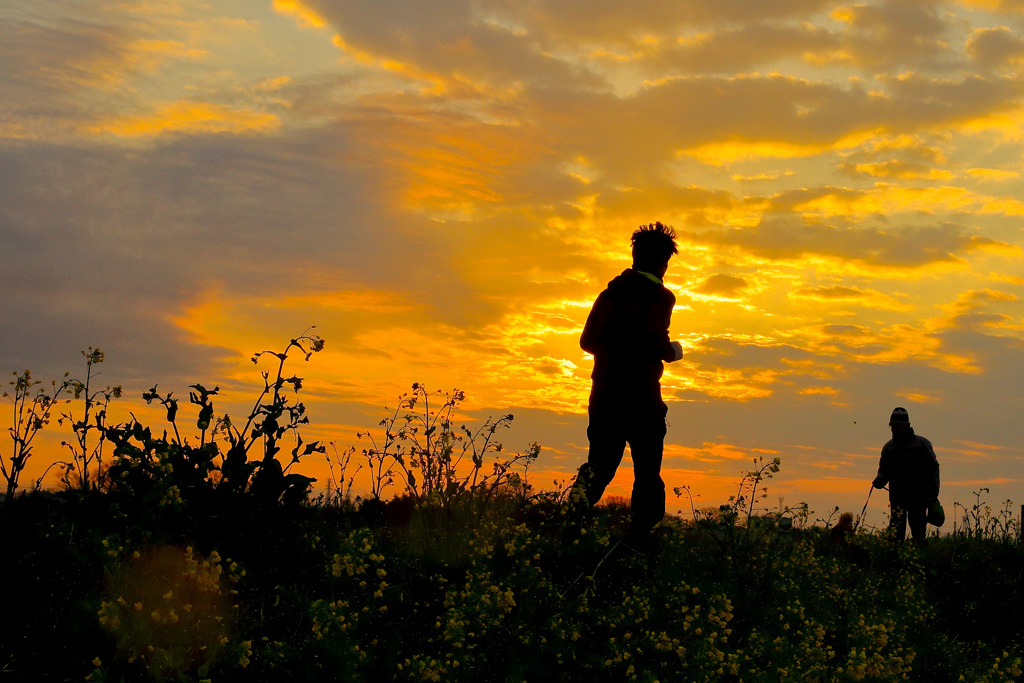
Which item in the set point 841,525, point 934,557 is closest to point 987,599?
point 934,557

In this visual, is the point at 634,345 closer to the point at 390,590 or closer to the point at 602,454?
the point at 602,454

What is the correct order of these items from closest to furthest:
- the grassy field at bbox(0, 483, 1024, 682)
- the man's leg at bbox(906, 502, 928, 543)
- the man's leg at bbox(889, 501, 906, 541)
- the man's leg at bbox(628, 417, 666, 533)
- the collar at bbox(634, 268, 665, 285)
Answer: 1. the grassy field at bbox(0, 483, 1024, 682)
2. the man's leg at bbox(628, 417, 666, 533)
3. the collar at bbox(634, 268, 665, 285)
4. the man's leg at bbox(889, 501, 906, 541)
5. the man's leg at bbox(906, 502, 928, 543)

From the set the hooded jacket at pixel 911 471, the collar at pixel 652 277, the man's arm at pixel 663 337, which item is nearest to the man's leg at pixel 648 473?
the man's arm at pixel 663 337

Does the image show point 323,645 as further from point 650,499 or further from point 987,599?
point 987,599

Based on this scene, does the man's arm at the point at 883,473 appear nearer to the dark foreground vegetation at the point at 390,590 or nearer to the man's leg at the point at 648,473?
the dark foreground vegetation at the point at 390,590

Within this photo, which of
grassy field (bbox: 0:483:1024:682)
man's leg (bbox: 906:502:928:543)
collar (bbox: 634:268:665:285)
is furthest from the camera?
man's leg (bbox: 906:502:928:543)

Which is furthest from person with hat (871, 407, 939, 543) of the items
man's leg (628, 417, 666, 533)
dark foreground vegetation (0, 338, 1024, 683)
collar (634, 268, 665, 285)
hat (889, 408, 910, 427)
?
collar (634, 268, 665, 285)

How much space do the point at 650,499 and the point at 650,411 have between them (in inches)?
28.4

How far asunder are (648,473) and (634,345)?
1.06 meters

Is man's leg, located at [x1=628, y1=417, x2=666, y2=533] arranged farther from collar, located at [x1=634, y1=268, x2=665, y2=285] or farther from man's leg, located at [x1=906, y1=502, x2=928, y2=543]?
man's leg, located at [x1=906, y1=502, x2=928, y2=543]

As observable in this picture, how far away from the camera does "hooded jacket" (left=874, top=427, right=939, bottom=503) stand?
44.9ft

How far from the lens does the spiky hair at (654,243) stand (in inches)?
295

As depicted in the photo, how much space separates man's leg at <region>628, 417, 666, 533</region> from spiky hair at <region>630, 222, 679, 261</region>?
143 cm

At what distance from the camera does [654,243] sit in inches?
296
